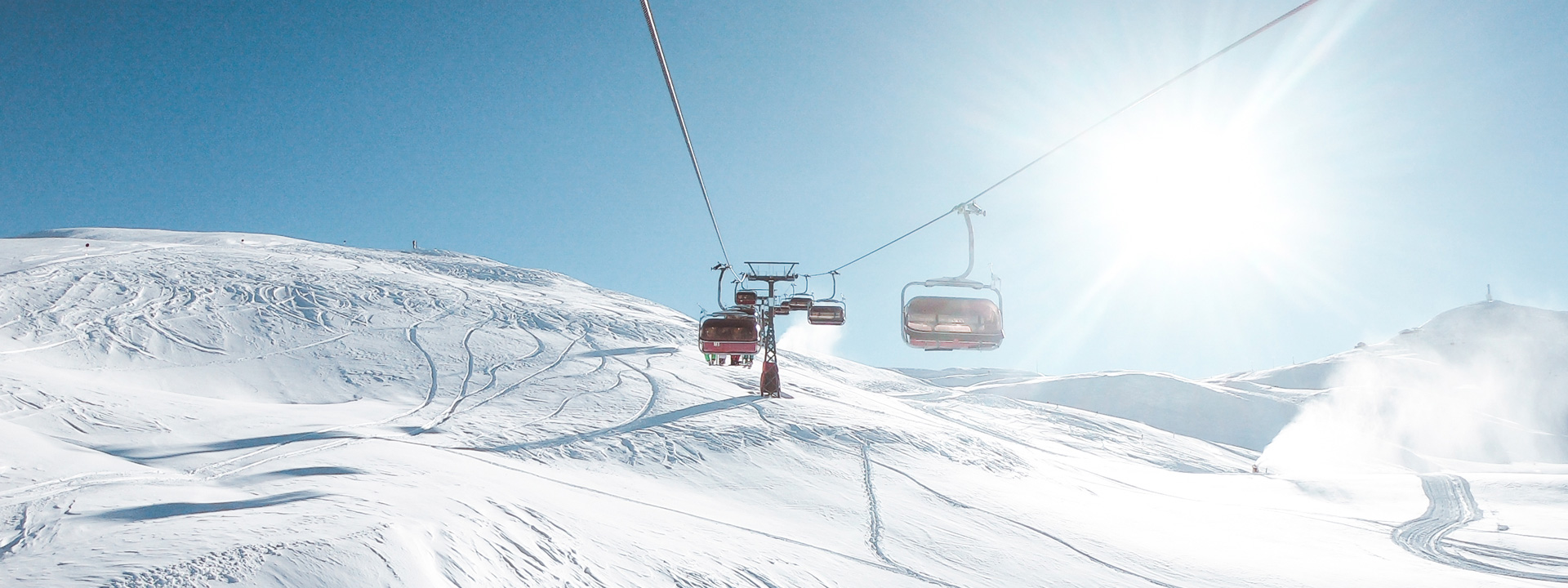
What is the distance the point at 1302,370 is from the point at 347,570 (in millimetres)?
101892

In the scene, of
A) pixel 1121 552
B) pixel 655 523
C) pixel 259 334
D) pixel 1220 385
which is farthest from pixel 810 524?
pixel 1220 385

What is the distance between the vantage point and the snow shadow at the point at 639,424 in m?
17.5

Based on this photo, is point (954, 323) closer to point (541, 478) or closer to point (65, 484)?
point (541, 478)

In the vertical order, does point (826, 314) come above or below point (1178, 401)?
above

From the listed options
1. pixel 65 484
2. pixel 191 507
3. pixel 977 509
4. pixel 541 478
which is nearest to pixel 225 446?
pixel 65 484

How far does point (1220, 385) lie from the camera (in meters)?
68.9

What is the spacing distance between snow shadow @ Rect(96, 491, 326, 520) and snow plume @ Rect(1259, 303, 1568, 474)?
161ft

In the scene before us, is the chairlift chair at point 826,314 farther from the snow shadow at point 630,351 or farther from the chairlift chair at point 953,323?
the snow shadow at point 630,351

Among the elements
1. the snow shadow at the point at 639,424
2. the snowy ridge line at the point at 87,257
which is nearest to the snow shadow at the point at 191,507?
the snow shadow at the point at 639,424

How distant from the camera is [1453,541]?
18.9m

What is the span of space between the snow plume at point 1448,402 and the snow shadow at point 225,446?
1901 inches

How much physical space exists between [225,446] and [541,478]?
6.01 meters

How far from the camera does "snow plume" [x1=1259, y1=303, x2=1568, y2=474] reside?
5153cm

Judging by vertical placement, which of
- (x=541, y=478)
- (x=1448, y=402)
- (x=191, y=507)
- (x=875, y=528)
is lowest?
(x=1448, y=402)
